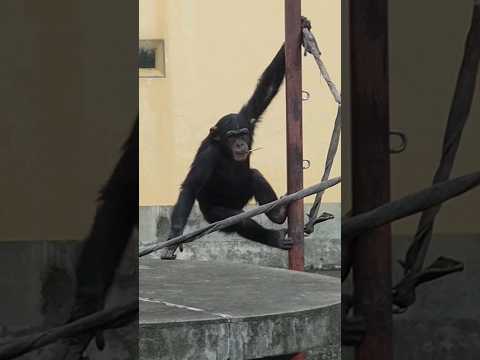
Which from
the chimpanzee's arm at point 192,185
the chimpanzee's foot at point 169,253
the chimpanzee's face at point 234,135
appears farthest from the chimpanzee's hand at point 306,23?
the chimpanzee's foot at point 169,253

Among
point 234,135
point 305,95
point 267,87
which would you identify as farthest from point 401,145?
point 234,135

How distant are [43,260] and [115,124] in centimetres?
8

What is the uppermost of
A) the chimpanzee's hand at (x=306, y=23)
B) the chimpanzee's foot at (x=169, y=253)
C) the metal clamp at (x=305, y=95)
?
the chimpanzee's hand at (x=306, y=23)

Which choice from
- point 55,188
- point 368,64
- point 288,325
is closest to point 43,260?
point 55,188

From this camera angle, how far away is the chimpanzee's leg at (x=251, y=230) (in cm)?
473

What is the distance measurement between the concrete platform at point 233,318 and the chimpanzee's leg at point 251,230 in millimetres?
2344

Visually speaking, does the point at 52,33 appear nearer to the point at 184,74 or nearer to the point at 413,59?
the point at 413,59

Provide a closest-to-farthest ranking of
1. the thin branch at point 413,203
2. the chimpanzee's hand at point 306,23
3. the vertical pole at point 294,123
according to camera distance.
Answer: the thin branch at point 413,203 → the vertical pole at point 294,123 → the chimpanzee's hand at point 306,23

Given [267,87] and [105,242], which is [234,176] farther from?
[105,242]

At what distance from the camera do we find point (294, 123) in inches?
162

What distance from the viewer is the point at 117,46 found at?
1.70ft

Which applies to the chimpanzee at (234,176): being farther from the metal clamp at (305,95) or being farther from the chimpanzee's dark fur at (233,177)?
the metal clamp at (305,95)

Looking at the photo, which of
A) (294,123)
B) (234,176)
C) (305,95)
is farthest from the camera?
(234,176)

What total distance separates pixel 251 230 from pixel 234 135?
18.5 inches
